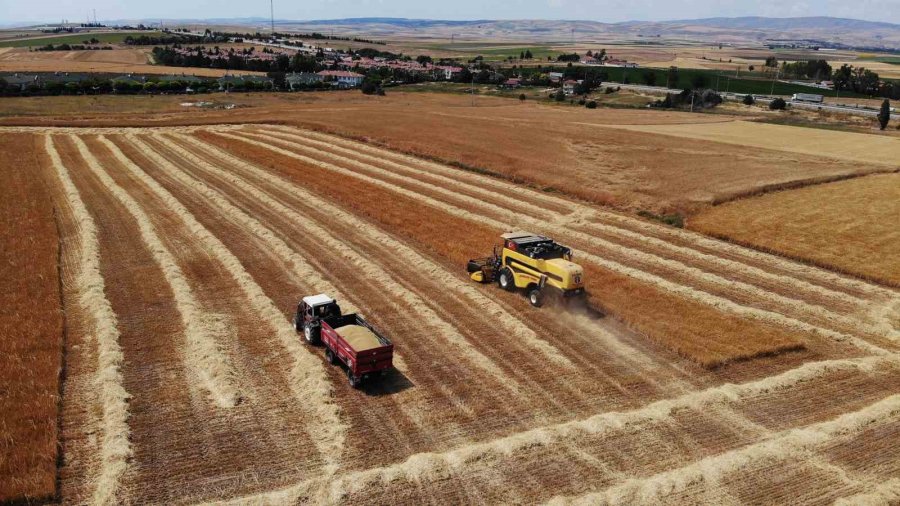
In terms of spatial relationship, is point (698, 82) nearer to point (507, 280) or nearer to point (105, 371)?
point (507, 280)

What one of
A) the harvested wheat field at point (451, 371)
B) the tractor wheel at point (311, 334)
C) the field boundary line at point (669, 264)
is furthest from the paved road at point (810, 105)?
the tractor wheel at point (311, 334)

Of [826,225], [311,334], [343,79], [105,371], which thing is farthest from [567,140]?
[343,79]

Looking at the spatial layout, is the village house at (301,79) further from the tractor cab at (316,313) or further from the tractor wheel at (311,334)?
the tractor wheel at (311,334)

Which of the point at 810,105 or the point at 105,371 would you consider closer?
the point at 105,371

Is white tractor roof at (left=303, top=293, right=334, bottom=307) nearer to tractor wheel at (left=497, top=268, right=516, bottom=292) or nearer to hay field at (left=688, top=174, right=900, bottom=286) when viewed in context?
tractor wheel at (left=497, top=268, right=516, bottom=292)

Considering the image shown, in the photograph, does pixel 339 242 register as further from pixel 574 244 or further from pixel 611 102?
pixel 611 102
